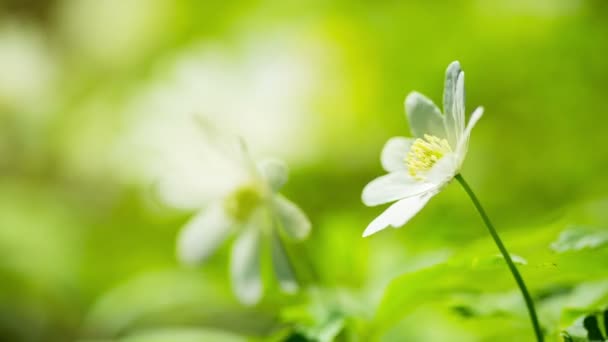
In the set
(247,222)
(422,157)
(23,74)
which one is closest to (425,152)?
(422,157)

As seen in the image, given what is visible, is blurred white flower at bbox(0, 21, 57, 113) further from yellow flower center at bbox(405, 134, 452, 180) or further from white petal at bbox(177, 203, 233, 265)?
yellow flower center at bbox(405, 134, 452, 180)

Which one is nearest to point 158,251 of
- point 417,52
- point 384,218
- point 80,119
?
point 80,119

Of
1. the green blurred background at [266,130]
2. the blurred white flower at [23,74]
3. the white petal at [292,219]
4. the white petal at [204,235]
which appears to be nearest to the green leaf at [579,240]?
the white petal at [292,219]

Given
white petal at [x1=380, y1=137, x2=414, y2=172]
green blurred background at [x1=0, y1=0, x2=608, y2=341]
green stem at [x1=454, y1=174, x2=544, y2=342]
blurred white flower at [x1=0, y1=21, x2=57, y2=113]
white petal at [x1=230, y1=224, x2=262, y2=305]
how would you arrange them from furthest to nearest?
1. blurred white flower at [x1=0, y1=21, x2=57, y2=113]
2. green blurred background at [x1=0, y1=0, x2=608, y2=341]
3. white petal at [x1=230, y1=224, x2=262, y2=305]
4. white petal at [x1=380, y1=137, x2=414, y2=172]
5. green stem at [x1=454, y1=174, x2=544, y2=342]

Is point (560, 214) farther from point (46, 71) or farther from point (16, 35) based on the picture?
point (16, 35)

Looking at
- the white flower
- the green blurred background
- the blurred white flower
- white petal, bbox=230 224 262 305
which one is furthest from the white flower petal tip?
the blurred white flower

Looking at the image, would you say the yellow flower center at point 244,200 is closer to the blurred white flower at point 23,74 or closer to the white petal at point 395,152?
the white petal at point 395,152
